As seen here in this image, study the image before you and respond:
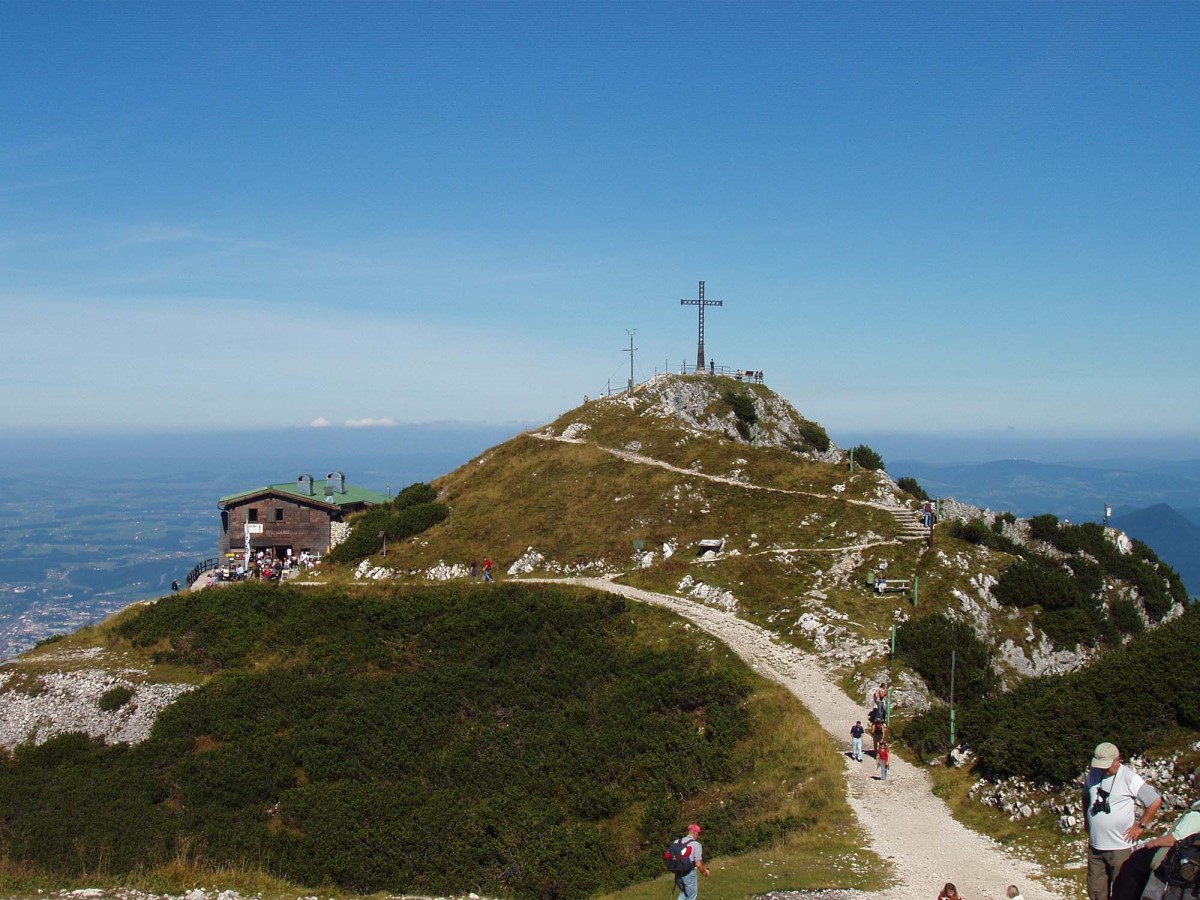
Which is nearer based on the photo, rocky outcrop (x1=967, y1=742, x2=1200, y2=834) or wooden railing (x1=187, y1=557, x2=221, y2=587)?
rocky outcrop (x1=967, y1=742, x2=1200, y2=834)

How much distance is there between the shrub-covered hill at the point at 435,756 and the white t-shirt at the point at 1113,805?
445 inches

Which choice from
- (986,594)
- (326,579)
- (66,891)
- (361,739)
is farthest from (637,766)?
(326,579)

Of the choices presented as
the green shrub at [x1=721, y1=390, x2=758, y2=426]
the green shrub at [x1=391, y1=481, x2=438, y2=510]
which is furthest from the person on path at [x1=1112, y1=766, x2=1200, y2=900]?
the green shrub at [x1=721, y1=390, x2=758, y2=426]

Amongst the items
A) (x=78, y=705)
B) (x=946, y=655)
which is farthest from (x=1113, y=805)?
(x=78, y=705)

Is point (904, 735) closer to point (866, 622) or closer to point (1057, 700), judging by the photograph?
point (1057, 700)

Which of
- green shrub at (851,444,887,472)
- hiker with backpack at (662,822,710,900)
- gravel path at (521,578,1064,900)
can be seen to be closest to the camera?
hiker with backpack at (662,822,710,900)

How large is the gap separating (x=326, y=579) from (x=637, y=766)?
30.4 metres

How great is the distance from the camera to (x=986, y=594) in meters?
40.7

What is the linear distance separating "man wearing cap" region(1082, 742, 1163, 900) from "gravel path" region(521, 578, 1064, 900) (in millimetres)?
6116

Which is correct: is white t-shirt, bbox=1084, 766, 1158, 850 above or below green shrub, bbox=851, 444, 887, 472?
below

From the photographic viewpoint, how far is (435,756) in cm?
3344

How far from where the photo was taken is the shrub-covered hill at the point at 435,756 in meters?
25.5

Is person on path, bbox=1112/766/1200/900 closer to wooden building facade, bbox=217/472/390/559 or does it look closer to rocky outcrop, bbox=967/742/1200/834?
rocky outcrop, bbox=967/742/1200/834

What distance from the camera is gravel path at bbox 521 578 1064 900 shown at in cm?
1808
